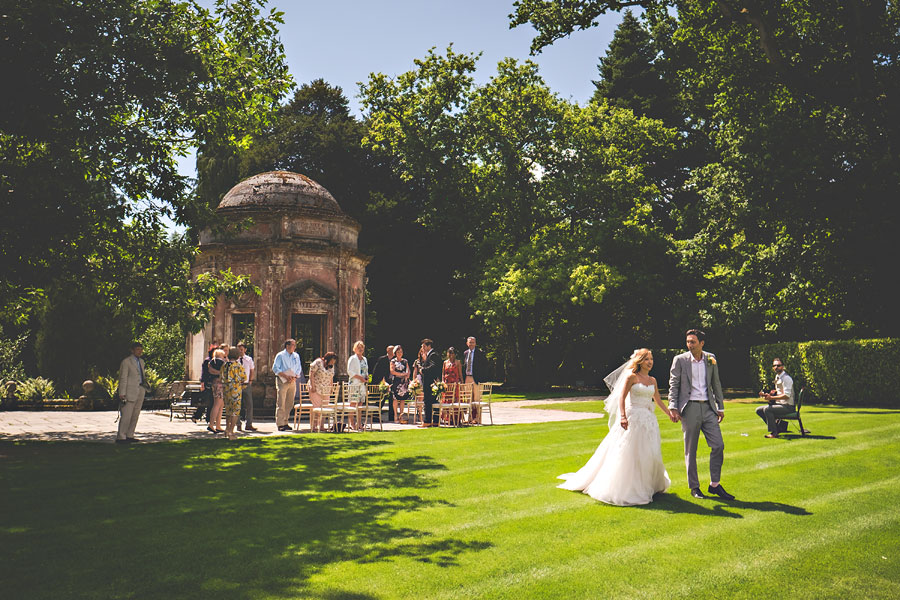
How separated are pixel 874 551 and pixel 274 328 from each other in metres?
16.9

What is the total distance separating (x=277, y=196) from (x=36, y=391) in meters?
11.3

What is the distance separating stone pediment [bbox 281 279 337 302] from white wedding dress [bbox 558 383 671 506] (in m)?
13.4

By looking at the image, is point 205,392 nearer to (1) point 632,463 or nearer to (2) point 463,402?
(2) point 463,402

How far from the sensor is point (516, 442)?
13.6m

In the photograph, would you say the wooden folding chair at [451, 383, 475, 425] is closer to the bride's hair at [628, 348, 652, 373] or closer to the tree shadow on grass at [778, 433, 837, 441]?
the tree shadow on grass at [778, 433, 837, 441]

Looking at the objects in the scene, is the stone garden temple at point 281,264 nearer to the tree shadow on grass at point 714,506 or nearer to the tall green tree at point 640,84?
the tree shadow on grass at point 714,506

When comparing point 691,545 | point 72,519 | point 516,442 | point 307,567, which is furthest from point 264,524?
point 516,442

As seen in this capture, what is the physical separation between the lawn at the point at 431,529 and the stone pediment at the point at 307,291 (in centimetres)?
872

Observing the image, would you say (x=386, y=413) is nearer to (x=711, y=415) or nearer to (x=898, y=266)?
(x=711, y=415)

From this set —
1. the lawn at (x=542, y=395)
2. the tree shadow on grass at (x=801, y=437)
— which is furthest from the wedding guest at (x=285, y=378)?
the lawn at (x=542, y=395)

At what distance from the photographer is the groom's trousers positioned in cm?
859

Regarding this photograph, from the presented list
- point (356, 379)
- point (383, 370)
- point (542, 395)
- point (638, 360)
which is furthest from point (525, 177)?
point (638, 360)

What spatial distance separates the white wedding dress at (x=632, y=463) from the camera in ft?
27.1

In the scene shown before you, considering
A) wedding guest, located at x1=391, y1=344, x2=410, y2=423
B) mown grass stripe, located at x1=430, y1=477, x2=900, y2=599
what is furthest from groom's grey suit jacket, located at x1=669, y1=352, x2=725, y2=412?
wedding guest, located at x1=391, y1=344, x2=410, y2=423
